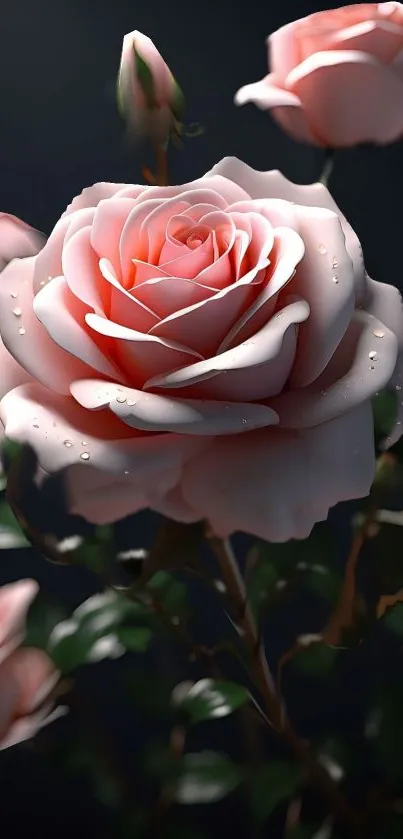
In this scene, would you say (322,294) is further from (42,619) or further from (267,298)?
(42,619)

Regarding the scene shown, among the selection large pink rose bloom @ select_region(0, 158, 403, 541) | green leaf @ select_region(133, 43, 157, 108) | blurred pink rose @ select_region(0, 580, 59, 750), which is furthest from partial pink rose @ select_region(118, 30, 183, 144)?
blurred pink rose @ select_region(0, 580, 59, 750)

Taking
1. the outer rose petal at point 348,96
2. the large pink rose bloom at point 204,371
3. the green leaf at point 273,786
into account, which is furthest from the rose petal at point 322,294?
the green leaf at point 273,786

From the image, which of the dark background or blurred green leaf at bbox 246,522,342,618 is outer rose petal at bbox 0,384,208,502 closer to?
blurred green leaf at bbox 246,522,342,618

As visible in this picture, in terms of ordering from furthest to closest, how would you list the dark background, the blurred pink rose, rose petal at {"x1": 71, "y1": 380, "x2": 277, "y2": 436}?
the dark background
the blurred pink rose
rose petal at {"x1": 71, "y1": 380, "x2": 277, "y2": 436}

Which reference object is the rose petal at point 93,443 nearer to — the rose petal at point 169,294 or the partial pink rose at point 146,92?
the rose petal at point 169,294

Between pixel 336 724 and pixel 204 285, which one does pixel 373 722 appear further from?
pixel 204 285

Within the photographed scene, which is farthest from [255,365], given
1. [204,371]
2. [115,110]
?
[115,110]
